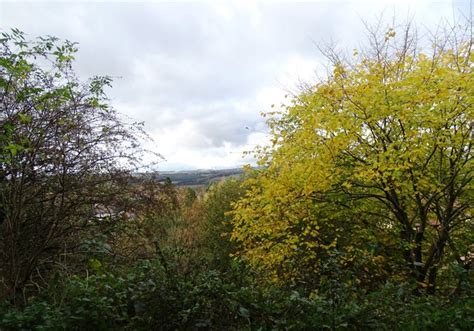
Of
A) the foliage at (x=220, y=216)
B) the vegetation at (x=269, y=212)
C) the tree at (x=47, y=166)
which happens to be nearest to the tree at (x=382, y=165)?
the vegetation at (x=269, y=212)

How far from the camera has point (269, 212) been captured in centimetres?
688

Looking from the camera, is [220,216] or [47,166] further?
[220,216]

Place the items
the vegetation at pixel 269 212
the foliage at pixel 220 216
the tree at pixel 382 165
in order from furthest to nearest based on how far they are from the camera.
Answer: the foliage at pixel 220 216 → the tree at pixel 382 165 → the vegetation at pixel 269 212

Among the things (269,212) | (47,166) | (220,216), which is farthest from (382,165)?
(220,216)

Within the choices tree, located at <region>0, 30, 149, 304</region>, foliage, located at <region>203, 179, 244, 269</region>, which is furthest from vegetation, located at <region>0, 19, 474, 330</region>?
foliage, located at <region>203, 179, 244, 269</region>

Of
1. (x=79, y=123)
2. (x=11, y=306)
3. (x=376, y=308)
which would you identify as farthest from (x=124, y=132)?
(x=376, y=308)

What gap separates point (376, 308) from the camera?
300cm

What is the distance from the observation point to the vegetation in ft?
9.68

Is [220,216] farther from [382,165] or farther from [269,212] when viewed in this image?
[382,165]

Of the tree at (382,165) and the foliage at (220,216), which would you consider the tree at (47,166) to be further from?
Answer: the foliage at (220,216)

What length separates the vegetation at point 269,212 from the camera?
295 centimetres

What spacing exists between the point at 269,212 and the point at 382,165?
2.44 meters

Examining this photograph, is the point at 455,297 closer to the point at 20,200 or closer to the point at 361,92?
the point at 361,92

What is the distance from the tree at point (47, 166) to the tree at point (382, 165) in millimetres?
2884
